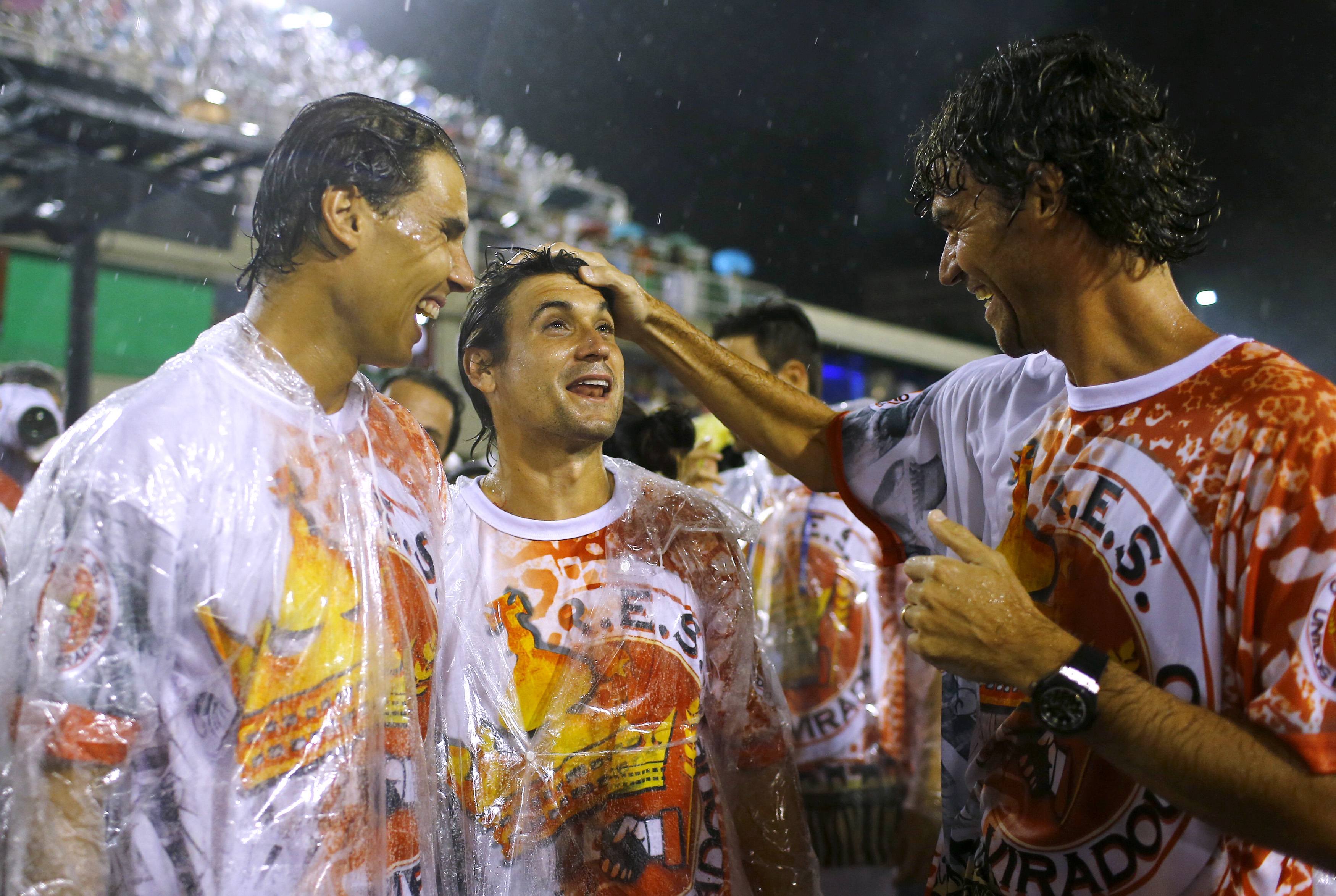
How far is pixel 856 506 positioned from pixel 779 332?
91.7 inches

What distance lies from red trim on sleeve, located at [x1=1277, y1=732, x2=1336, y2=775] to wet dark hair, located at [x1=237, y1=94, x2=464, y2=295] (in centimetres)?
179

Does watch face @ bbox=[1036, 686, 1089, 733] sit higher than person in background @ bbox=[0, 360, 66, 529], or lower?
higher

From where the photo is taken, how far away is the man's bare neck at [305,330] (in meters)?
1.79

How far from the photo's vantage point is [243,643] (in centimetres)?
151

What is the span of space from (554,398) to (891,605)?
6.35ft

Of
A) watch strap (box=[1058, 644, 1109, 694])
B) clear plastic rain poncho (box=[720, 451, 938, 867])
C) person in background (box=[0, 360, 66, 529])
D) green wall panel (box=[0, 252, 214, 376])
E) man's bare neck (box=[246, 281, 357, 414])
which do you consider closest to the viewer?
watch strap (box=[1058, 644, 1109, 694])

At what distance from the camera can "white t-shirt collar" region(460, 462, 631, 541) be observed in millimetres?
2359

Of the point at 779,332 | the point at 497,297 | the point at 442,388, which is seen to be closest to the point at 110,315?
the point at 442,388

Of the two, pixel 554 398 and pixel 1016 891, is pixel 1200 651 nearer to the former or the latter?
pixel 1016 891

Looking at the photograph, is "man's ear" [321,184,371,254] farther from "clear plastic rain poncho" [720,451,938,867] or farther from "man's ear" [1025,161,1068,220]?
"clear plastic rain poncho" [720,451,938,867]

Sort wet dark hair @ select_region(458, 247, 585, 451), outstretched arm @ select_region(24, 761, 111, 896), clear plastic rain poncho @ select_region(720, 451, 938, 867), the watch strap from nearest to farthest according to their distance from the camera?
outstretched arm @ select_region(24, 761, 111, 896) < the watch strap < wet dark hair @ select_region(458, 247, 585, 451) < clear plastic rain poncho @ select_region(720, 451, 938, 867)

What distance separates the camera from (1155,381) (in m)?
1.73

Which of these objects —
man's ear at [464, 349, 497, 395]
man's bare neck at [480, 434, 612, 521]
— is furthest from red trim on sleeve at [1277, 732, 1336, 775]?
man's ear at [464, 349, 497, 395]

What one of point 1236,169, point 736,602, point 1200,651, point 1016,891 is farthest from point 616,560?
point 1236,169
